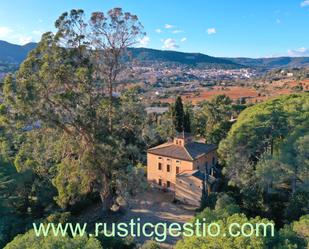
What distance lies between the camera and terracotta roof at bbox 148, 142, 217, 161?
27.2m

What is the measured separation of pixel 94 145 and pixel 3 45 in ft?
482

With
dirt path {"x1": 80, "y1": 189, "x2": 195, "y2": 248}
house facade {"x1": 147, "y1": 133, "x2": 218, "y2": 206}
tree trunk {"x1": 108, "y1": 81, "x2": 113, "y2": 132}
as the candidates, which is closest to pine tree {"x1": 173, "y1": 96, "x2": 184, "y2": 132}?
house facade {"x1": 147, "y1": 133, "x2": 218, "y2": 206}

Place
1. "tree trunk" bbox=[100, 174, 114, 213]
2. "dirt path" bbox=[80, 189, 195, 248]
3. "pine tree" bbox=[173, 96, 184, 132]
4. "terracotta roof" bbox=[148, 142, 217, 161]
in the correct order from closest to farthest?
"tree trunk" bbox=[100, 174, 114, 213] → "dirt path" bbox=[80, 189, 195, 248] → "terracotta roof" bbox=[148, 142, 217, 161] → "pine tree" bbox=[173, 96, 184, 132]

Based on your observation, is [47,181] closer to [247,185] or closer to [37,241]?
[37,241]

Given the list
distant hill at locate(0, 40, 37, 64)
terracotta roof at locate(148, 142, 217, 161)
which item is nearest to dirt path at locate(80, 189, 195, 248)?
terracotta roof at locate(148, 142, 217, 161)

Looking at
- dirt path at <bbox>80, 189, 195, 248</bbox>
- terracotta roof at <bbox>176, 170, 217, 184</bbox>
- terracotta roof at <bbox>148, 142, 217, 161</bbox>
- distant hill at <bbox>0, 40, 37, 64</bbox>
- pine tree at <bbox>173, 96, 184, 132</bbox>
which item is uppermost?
distant hill at <bbox>0, 40, 37, 64</bbox>

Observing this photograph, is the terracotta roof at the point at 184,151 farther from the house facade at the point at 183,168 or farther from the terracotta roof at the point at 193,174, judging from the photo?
the terracotta roof at the point at 193,174

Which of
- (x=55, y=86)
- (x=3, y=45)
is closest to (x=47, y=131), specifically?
(x=55, y=86)

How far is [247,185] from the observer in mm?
22281

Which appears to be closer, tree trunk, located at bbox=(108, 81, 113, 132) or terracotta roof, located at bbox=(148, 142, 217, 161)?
tree trunk, located at bbox=(108, 81, 113, 132)

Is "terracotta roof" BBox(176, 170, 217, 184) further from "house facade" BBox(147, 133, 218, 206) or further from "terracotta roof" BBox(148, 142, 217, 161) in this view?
"terracotta roof" BBox(148, 142, 217, 161)

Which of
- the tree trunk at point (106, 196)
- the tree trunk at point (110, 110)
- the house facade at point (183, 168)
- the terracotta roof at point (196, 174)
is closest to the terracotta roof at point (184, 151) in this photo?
the house facade at point (183, 168)

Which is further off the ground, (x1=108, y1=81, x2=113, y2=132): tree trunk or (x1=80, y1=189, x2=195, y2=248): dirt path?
(x1=108, y1=81, x2=113, y2=132): tree trunk

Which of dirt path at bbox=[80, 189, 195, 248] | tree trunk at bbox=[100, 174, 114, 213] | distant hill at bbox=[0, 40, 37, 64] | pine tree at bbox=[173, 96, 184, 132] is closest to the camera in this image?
tree trunk at bbox=[100, 174, 114, 213]
